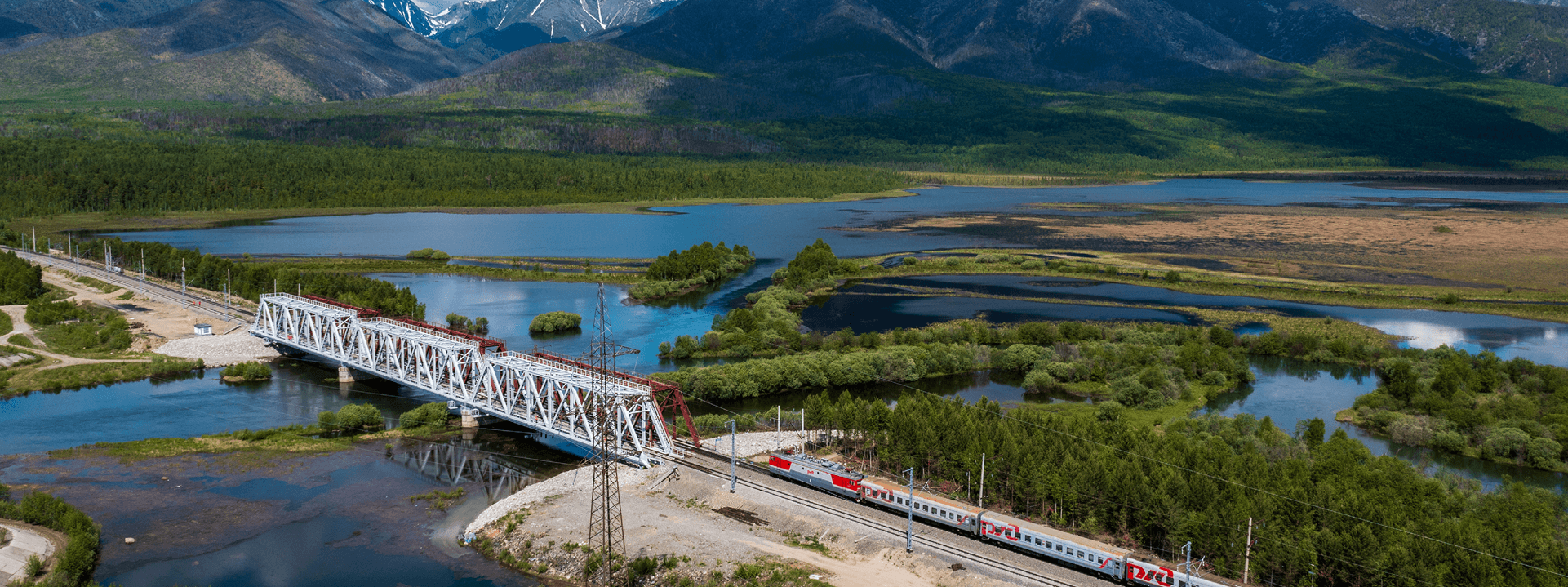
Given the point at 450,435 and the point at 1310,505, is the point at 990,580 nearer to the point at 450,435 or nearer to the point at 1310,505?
the point at 1310,505

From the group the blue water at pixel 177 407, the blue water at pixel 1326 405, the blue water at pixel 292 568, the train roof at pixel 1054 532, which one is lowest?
the blue water at pixel 292 568

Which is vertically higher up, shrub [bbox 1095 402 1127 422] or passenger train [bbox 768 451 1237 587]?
passenger train [bbox 768 451 1237 587]

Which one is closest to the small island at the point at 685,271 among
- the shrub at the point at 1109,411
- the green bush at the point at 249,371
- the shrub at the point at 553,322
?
the shrub at the point at 553,322

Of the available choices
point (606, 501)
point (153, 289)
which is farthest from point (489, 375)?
point (153, 289)

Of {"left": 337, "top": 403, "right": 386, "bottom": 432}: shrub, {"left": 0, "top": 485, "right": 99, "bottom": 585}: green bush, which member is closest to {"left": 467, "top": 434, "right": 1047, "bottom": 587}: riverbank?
{"left": 0, "top": 485, "right": 99, "bottom": 585}: green bush

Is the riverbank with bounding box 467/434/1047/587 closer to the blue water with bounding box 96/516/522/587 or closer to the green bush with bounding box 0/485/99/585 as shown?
the blue water with bounding box 96/516/522/587

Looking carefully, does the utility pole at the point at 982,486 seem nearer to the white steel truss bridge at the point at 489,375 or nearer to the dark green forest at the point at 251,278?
the white steel truss bridge at the point at 489,375

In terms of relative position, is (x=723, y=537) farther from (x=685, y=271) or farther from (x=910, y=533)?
(x=685, y=271)
